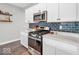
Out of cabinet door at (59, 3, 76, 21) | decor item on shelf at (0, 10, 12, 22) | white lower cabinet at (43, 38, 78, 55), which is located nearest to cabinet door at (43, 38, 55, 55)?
white lower cabinet at (43, 38, 78, 55)

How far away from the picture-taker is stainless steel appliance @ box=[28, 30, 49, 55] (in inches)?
71.6

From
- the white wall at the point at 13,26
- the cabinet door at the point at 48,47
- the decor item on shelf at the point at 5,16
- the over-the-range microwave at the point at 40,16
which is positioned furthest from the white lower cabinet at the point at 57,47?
the decor item on shelf at the point at 5,16

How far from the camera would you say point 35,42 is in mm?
1881

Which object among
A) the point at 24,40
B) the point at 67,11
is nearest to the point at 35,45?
the point at 24,40

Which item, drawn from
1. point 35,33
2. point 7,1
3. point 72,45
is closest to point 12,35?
point 35,33

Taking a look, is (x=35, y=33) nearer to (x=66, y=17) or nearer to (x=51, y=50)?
(x=51, y=50)

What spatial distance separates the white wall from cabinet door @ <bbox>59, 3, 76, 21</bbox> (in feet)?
2.23

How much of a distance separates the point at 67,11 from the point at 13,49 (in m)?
1.15

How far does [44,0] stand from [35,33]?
622mm

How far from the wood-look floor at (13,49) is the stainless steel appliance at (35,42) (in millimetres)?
129

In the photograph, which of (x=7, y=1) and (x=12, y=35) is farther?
(x=12, y=35)

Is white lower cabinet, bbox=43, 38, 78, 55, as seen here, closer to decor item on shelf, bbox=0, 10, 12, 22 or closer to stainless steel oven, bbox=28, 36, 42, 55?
stainless steel oven, bbox=28, 36, 42, 55
